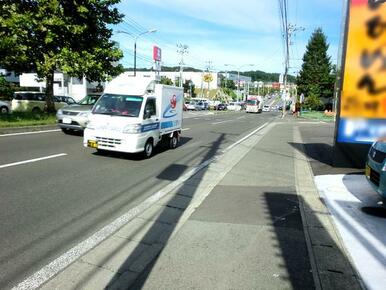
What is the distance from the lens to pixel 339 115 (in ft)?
34.2

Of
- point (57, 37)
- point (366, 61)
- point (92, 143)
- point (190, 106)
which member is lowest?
point (190, 106)

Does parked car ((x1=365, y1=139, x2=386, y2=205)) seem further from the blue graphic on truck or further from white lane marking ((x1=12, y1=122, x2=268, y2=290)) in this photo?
the blue graphic on truck

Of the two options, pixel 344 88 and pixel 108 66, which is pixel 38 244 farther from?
pixel 108 66

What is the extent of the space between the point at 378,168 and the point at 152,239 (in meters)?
3.90

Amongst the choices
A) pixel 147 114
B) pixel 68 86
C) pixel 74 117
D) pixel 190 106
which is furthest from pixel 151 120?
pixel 68 86

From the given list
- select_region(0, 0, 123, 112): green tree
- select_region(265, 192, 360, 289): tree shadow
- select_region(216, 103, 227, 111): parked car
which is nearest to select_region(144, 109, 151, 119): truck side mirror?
select_region(265, 192, 360, 289): tree shadow

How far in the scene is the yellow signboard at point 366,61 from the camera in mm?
9758

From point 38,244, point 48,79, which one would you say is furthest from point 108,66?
point 38,244

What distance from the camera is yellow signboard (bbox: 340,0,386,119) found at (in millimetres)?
9758

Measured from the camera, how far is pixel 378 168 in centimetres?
667

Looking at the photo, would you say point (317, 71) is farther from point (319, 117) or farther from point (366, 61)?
point (366, 61)

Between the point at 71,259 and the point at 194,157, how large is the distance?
8.40m

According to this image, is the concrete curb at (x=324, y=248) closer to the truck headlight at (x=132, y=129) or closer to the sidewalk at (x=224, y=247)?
the sidewalk at (x=224, y=247)

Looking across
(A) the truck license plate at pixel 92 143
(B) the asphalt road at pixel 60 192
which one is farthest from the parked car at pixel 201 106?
(A) the truck license plate at pixel 92 143
